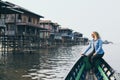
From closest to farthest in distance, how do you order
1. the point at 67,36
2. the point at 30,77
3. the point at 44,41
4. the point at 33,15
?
the point at 30,77, the point at 33,15, the point at 44,41, the point at 67,36

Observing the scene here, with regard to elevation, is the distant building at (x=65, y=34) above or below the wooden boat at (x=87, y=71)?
above

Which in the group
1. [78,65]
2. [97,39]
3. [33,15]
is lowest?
[78,65]

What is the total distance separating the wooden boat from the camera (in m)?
12.3

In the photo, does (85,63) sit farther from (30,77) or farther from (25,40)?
(25,40)

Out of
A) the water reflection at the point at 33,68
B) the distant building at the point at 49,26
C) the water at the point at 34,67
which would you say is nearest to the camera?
the water reflection at the point at 33,68

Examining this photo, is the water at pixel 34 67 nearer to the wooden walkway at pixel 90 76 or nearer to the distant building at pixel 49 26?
Result: the wooden walkway at pixel 90 76

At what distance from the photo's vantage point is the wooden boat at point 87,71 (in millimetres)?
12320

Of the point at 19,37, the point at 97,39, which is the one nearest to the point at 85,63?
the point at 97,39

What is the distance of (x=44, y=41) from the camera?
6712cm

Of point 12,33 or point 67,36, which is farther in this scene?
point 67,36

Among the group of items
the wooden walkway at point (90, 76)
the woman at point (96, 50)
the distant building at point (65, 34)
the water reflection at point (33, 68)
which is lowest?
the water reflection at point (33, 68)

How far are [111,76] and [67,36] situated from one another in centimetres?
8702

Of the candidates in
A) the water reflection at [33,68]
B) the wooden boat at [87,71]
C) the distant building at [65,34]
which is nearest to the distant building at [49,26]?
the distant building at [65,34]

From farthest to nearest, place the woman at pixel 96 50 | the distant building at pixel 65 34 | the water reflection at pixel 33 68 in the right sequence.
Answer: the distant building at pixel 65 34 → the water reflection at pixel 33 68 → the woman at pixel 96 50
